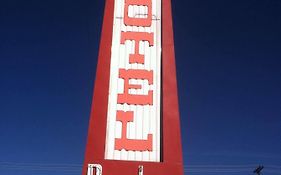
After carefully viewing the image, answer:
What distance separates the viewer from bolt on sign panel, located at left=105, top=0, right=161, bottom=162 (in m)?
15.4

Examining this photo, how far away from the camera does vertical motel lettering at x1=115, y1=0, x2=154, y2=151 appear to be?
15.4 meters

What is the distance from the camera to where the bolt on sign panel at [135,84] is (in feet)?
50.5

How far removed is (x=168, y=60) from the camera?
1666 centimetres

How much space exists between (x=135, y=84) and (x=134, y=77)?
0.93ft

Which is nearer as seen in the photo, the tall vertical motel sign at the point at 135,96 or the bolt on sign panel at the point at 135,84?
the tall vertical motel sign at the point at 135,96

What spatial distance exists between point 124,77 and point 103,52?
4.01 feet

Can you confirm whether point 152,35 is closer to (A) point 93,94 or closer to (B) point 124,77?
(B) point 124,77

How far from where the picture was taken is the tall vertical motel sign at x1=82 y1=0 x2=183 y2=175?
49.2 feet

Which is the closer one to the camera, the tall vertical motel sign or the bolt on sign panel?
the tall vertical motel sign

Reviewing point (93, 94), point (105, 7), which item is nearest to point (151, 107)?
point (93, 94)

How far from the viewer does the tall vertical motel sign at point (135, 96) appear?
15.0 m

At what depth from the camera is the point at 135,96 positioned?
53.1ft

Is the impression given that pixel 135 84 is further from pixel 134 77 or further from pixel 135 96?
pixel 135 96

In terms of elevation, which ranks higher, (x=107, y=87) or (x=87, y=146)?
(x=107, y=87)
